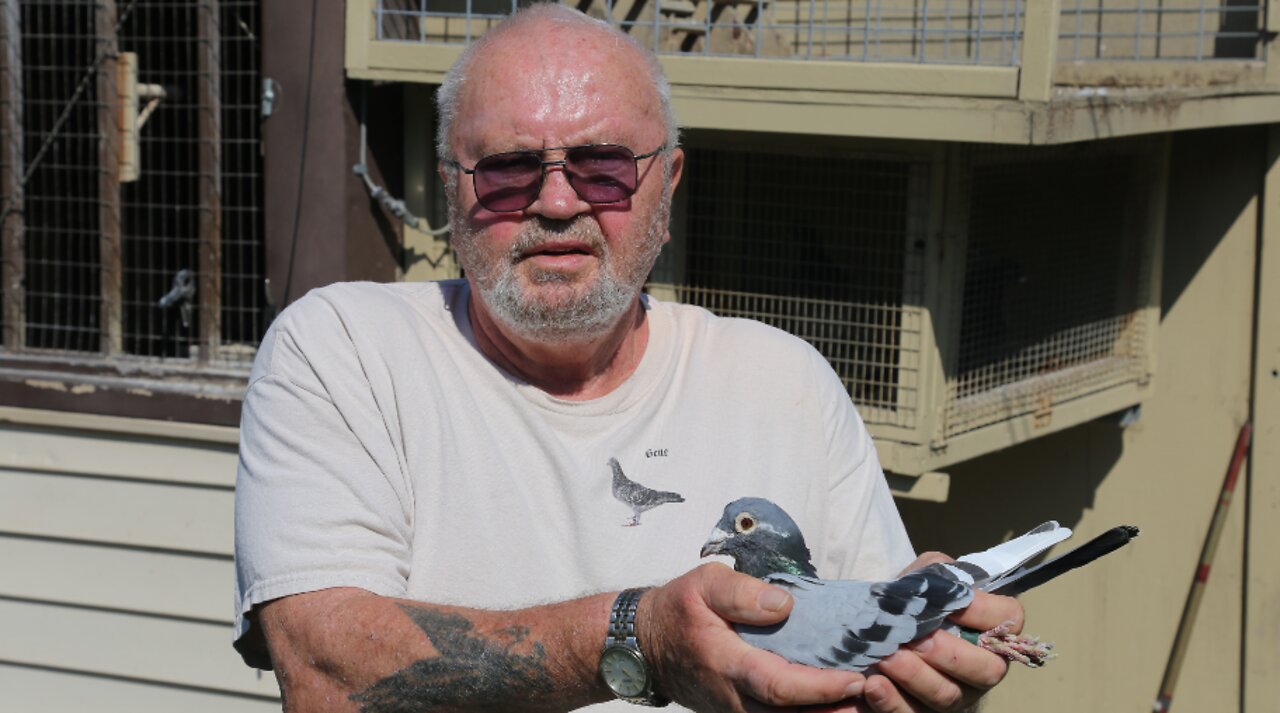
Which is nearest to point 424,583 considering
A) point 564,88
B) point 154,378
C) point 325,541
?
point 325,541

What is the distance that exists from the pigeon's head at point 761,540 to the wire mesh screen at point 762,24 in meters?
2.68

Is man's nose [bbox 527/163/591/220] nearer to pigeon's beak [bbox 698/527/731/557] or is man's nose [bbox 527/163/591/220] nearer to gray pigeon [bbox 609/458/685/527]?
gray pigeon [bbox 609/458/685/527]

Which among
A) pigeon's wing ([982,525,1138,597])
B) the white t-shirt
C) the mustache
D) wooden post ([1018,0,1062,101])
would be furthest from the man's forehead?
wooden post ([1018,0,1062,101])

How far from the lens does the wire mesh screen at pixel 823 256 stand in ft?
15.1

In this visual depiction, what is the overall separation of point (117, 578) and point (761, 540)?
12.5ft

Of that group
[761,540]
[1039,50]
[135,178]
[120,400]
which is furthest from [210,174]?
[761,540]

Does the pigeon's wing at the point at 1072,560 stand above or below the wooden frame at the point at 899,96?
below

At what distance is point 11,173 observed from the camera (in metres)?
5.11

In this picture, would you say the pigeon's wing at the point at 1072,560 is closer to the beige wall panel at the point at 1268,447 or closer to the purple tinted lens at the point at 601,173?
the purple tinted lens at the point at 601,173

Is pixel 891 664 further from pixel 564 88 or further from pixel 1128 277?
pixel 1128 277

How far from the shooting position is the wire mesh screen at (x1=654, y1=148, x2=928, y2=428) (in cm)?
462

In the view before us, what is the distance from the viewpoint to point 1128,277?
5520 millimetres

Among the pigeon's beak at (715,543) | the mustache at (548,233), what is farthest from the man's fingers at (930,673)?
the mustache at (548,233)

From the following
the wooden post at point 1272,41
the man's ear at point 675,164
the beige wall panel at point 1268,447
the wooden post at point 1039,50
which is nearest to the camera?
the man's ear at point 675,164
